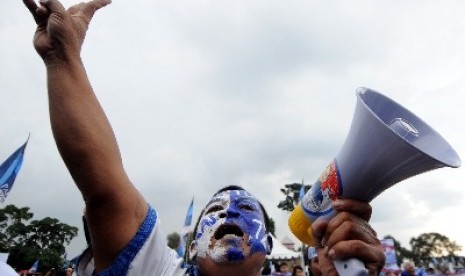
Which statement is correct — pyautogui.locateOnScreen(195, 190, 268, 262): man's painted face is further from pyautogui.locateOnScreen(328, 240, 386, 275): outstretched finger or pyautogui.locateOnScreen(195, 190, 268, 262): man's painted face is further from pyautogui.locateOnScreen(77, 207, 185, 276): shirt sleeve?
pyautogui.locateOnScreen(328, 240, 386, 275): outstretched finger

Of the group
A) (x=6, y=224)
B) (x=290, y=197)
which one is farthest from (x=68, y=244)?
(x=290, y=197)

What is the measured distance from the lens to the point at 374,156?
172 cm

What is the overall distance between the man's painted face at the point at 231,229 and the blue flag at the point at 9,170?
7.44m

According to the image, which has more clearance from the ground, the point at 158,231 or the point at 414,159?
the point at 414,159

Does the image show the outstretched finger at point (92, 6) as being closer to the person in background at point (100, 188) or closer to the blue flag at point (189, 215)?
the person in background at point (100, 188)

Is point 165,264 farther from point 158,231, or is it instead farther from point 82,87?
point 82,87

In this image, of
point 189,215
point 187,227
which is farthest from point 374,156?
point 189,215

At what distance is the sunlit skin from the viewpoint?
92.5 inches

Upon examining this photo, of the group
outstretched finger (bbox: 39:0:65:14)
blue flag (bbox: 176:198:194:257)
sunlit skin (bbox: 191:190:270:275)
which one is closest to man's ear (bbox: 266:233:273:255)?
sunlit skin (bbox: 191:190:270:275)

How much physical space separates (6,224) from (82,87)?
59634 millimetres

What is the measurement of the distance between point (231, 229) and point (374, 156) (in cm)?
115

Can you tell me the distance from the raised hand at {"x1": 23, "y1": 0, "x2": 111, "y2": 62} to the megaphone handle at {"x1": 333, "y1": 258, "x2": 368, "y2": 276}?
136 cm

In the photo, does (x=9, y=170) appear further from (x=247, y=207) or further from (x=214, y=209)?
(x=247, y=207)

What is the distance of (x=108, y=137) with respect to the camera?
162 centimetres
